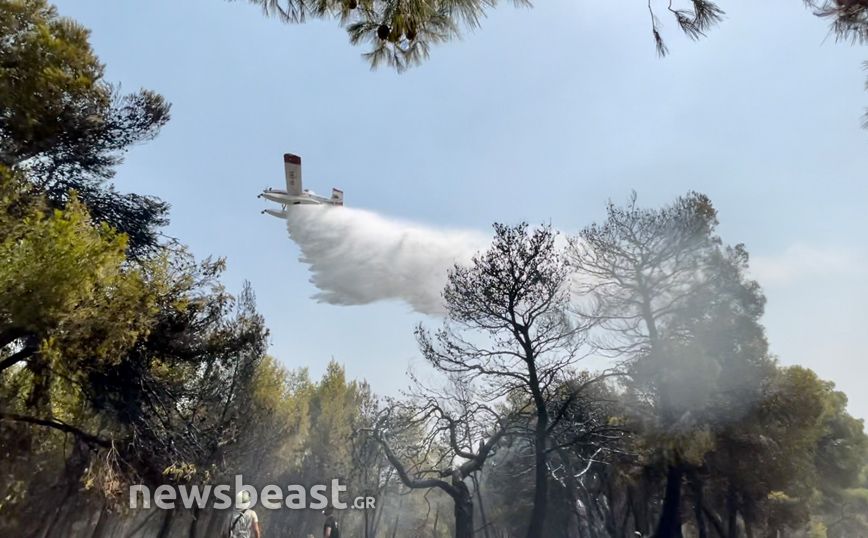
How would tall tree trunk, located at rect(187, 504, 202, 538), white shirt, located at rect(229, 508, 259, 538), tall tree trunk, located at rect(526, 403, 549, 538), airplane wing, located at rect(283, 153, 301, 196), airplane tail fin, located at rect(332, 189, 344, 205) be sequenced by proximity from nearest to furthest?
white shirt, located at rect(229, 508, 259, 538), tall tree trunk, located at rect(526, 403, 549, 538), tall tree trunk, located at rect(187, 504, 202, 538), airplane wing, located at rect(283, 153, 301, 196), airplane tail fin, located at rect(332, 189, 344, 205)

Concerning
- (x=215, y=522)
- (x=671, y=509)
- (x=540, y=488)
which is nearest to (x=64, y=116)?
(x=540, y=488)

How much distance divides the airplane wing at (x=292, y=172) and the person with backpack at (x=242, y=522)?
16.3 meters

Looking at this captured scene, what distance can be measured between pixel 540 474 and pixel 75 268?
1167 centimetres

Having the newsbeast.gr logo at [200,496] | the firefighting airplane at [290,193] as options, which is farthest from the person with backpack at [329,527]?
the firefighting airplane at [290,193]

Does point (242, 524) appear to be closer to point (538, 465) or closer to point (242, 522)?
point (242, 522)

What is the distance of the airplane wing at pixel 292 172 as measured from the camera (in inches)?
830

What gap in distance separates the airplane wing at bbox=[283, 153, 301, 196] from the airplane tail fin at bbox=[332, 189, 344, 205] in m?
2.46

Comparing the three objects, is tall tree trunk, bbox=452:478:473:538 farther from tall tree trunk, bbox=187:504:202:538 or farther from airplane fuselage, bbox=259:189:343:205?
airplane fuselage, bbox=259:189:343:205

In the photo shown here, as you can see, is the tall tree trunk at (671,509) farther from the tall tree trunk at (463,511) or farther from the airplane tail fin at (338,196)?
the airplane tail fin at (338,196)

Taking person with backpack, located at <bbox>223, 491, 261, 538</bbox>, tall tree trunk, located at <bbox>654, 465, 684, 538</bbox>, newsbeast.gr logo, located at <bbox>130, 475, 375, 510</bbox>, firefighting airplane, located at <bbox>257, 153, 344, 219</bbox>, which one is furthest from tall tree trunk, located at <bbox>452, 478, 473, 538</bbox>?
firefighting airplane, located at <bbox>257, 153, 344, 219</bbox>

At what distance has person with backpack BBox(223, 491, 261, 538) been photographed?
636 cm

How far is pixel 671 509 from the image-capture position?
1991 centimetres

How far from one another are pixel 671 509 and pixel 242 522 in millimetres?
19222

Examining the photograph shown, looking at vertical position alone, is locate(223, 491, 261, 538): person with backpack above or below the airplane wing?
below
